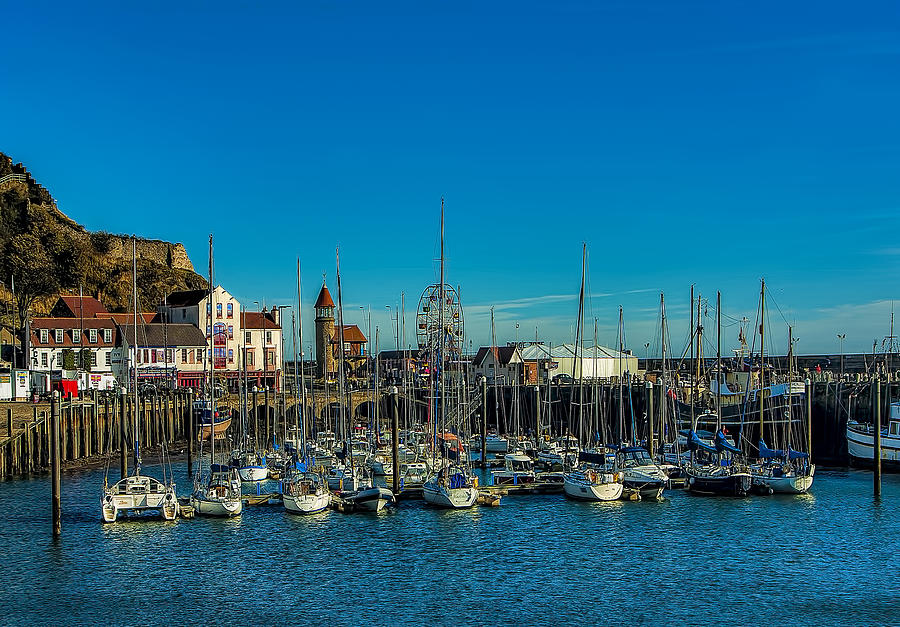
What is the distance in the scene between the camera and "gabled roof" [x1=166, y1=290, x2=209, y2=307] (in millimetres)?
118938

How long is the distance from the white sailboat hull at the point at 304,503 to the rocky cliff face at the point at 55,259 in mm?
82246

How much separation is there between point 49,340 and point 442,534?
67567mm

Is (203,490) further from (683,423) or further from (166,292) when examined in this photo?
(166,292)

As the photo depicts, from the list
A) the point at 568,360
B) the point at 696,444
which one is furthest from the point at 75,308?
the point at 696,444

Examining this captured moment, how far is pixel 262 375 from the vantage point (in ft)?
383

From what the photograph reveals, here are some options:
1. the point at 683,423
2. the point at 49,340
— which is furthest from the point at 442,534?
the point at 49,340

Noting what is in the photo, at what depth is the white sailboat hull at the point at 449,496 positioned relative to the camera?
50.3 m

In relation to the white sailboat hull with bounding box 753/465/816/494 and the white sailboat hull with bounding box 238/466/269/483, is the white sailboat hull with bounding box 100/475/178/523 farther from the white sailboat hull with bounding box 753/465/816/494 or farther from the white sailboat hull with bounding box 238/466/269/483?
the white sailboat hull with bounding box 753/465/816/494

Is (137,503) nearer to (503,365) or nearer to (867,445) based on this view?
(867,445)

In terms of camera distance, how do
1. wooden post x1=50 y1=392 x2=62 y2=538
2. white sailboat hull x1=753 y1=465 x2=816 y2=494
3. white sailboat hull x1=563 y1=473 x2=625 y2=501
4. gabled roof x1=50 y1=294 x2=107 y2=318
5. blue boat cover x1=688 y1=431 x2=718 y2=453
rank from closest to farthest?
1. wooden post x1=50 y1=392 x2=62 y2=538
2. white sailboat hull x1=563 y1=473 x2=625 y2=501
3. white sailboat hull x1=753 y1=465 x2=816 y2=494
4. blue boat cover x1=688 y1=431 x2=718 y2=453
5. gabled roof x1=50 y1=294 x2=107 y2=318

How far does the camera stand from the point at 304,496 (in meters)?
49.2

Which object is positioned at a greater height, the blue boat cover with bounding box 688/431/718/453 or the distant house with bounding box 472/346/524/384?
the distant house with bounding box 472/346/524/384

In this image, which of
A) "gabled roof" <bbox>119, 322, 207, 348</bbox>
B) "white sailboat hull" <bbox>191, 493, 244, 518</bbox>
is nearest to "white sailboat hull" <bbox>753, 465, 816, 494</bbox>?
"white sailboat hull" <bbox>191, 493, 244, 518</bbox>

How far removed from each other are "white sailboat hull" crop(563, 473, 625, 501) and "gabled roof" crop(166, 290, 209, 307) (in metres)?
72.7
